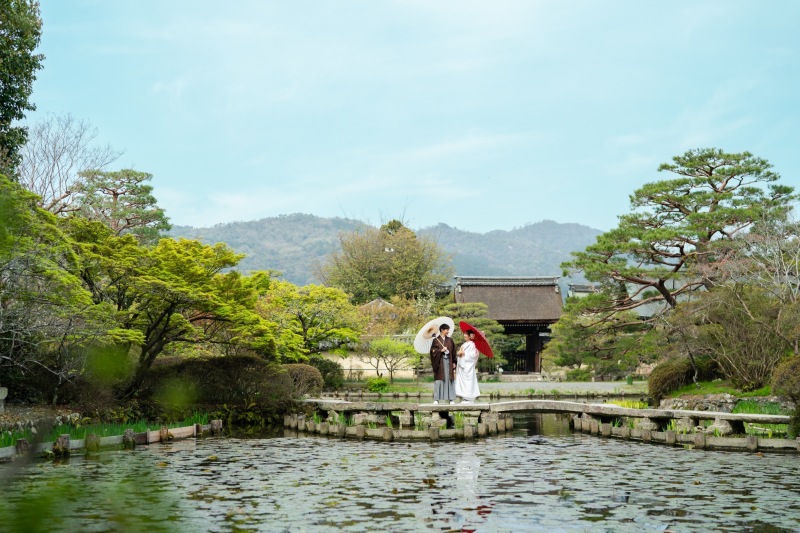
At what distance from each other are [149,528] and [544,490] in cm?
886

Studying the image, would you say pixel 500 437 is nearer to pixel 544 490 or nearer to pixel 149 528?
pixel 544 490

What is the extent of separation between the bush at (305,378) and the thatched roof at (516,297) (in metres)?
26.1

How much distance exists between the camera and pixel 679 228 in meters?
28.2

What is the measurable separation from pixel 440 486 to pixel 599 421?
9527 mm

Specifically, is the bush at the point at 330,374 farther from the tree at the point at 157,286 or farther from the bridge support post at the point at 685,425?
the bridge support post at the point at 685,425

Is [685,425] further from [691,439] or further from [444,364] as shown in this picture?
[444,364]

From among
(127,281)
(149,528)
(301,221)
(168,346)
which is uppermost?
(301,221)

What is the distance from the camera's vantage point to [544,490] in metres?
10.1

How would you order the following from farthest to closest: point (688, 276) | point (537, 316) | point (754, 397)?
point (537, 316)
point (688, 276)
point (754, 397)

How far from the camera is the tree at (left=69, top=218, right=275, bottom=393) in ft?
59.3

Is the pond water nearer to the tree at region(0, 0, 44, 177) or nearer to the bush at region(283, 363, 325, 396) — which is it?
the bush at region(283, 363, 325, 396)

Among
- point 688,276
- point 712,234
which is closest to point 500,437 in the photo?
point 688,276

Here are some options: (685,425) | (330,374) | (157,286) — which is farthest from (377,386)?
(685,425)

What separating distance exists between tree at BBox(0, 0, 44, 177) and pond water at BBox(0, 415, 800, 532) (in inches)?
506
